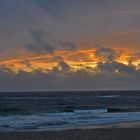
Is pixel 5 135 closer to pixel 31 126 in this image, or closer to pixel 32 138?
pixel 32 138

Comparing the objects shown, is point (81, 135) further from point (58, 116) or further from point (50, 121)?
point (58, 116)

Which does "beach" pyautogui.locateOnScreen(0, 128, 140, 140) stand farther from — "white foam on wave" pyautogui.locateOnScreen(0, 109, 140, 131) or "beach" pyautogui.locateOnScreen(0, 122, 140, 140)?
"white foam on wave" pyautogui.locateOnScreen(0, 109, 140, 131)

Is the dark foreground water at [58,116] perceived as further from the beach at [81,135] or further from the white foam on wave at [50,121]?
the beach at [81,135]

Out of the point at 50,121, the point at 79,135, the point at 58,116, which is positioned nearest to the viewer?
the point at 79,135

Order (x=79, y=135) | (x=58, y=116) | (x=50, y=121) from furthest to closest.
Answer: (x=58, y=116) < (x=50, y=121) < (x=79, y=135)

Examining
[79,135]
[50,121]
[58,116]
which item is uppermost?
[58,116]

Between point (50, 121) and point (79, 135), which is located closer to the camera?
point (79, 135)

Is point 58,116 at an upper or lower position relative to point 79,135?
upper

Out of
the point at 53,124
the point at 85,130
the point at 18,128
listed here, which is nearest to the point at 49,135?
the point at 85,130

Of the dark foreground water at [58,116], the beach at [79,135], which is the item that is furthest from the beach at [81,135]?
the dark foreground water at [58,116]

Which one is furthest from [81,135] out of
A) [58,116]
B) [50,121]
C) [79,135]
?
[58,116]

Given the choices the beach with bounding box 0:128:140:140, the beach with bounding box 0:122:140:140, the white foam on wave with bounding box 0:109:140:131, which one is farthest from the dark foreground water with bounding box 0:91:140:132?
the beach with bounding box 0:128:140:140

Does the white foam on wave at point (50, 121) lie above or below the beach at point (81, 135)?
above

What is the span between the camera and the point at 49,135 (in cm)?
3228
